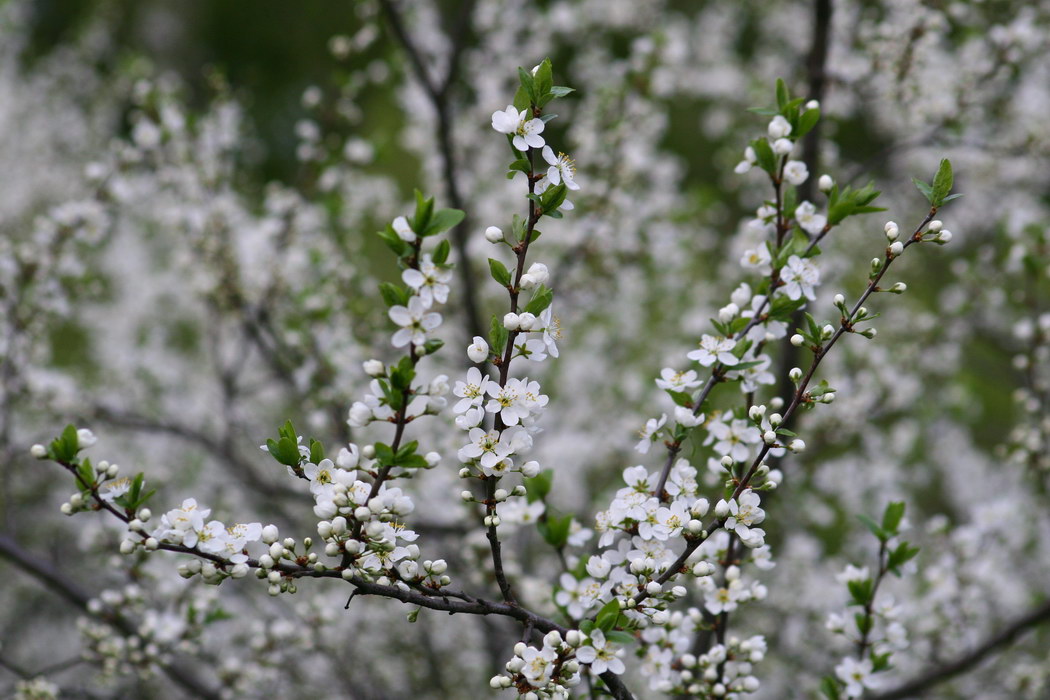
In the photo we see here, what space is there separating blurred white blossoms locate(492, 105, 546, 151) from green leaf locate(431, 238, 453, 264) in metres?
0.27

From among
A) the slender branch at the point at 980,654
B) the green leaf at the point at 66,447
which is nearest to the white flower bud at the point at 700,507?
the green leaf at the point at 66,447

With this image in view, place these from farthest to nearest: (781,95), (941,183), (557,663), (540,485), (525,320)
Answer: (540,485) < (781,95) < (941,183) < (557,663) < (525,320)

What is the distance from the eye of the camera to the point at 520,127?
5.47 feet

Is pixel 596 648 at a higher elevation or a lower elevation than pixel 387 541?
lower

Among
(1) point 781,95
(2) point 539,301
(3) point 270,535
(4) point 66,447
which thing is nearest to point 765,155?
(1) point 781,95

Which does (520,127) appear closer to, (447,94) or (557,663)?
(557,663)

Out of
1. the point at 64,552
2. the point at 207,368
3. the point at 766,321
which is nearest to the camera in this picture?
the point at 766,321

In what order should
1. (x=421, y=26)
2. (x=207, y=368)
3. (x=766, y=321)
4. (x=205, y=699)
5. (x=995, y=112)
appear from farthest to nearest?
(x=207, y=368), (x=421, y=26), (x=995, y=112), (x=205, y=699), (x=766, y=321)

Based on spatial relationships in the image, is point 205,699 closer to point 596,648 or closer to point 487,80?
point 596,648

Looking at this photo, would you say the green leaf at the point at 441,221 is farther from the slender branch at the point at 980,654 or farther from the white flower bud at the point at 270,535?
the slender branch at the point at 980,654

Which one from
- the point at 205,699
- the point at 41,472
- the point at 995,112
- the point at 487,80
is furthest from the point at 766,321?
the point at 41,472

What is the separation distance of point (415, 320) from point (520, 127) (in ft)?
1.61

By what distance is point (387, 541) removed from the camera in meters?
1.64

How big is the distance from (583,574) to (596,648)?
37 centimetres
